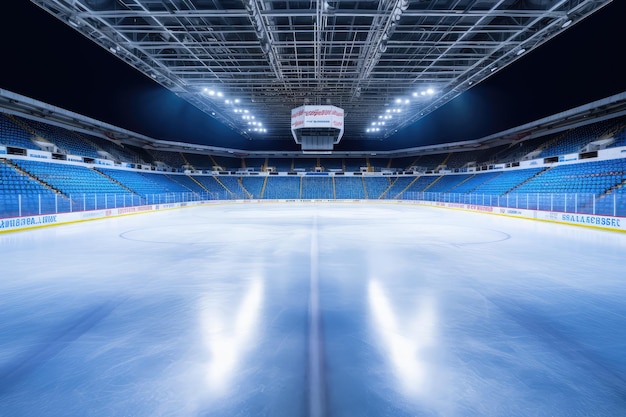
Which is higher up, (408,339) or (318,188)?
(318,188)

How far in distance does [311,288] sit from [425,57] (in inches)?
735

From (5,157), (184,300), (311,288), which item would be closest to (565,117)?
(311,288)

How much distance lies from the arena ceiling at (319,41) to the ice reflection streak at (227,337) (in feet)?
42.3

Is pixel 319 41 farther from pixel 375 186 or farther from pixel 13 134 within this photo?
pixel 375 186

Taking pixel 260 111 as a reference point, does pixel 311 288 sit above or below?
Result: below

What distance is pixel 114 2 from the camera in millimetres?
13531

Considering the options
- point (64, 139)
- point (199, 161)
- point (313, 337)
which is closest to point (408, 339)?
point (313, 337)

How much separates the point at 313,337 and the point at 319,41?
15.7 metres

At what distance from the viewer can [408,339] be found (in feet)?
11.0

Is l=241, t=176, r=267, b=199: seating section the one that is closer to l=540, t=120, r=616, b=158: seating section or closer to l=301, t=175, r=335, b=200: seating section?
l=301, t=175, r=335, b=200: seating section

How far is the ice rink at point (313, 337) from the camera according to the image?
234cm

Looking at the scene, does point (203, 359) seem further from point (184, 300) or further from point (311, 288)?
point (311, 288)

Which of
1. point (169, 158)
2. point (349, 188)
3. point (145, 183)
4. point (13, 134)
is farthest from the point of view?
point (349, 188)

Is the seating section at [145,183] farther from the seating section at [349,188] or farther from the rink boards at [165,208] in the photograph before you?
the seating section at [349,188]
